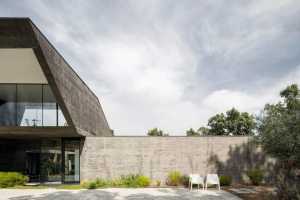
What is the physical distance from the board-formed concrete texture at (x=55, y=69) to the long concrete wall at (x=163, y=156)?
1.67 meters

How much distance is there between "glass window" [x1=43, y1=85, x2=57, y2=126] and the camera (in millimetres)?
12656

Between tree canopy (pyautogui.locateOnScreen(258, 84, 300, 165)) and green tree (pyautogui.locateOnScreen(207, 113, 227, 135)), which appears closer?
tree canopy (pyautogui.locateOnScreen(258, 84, 300, 165))

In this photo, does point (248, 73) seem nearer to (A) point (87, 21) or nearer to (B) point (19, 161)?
(A) point (87, 21)

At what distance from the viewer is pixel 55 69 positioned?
10656mm

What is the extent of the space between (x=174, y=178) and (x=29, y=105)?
8686 millimetres

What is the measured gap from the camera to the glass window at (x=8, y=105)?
12.8m

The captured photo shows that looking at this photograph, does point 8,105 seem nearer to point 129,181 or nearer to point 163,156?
point 129,181

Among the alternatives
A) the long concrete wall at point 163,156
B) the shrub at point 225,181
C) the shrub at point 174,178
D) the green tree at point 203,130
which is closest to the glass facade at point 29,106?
the long concrete wall at point 163,156

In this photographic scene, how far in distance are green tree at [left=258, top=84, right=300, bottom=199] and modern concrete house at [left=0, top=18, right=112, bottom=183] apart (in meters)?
8.60

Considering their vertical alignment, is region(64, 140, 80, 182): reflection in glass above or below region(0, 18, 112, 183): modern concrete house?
below

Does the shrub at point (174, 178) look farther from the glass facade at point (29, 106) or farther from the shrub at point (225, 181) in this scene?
the glass facade at point (29, 106)

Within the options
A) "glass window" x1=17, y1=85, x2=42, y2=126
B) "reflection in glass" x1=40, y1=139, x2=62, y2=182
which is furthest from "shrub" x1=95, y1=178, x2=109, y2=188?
"glass window" x1=17, y1=85, x2=42, y2=126

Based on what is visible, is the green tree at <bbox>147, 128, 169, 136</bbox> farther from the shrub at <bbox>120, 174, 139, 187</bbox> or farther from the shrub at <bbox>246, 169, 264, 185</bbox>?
the shrub at <bbox>246, 169, 264, 185</bbox>

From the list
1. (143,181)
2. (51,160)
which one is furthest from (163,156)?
(51,160)
